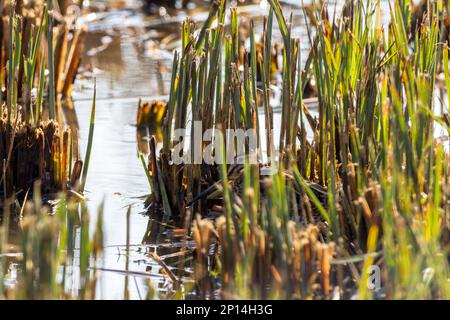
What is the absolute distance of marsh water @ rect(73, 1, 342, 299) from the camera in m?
2.87

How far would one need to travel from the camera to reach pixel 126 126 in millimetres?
4766

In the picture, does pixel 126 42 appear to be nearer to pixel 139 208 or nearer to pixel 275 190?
pixel 139 208

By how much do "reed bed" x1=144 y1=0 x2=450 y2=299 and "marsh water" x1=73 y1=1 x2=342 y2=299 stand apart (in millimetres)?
145

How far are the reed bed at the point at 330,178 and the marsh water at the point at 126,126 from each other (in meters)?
0.14

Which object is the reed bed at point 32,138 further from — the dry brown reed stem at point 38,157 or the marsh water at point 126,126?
the marsh water at point 126,126

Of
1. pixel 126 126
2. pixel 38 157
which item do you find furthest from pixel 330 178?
pixel 126 126

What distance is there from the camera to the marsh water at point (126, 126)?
9.42 ft

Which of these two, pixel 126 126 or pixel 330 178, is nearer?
pixel 330 178

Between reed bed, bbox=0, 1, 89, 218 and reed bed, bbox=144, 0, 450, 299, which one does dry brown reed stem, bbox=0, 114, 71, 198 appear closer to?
reed bed, bbox=0, 1, 89, 218

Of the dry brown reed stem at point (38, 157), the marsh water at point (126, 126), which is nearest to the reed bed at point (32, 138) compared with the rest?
the dry brown reed stem at point (38, 157)

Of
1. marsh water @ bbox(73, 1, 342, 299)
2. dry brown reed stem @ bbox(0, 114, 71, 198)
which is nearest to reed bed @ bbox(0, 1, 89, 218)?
dry brown reed stem @ bbox(0, 114, 71, 198)

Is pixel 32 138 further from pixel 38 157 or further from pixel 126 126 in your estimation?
pixel 126 126

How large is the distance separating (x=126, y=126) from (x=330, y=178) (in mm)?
2319

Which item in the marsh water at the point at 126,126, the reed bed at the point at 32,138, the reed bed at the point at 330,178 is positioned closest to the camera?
the reed bed at the point at 330,178
